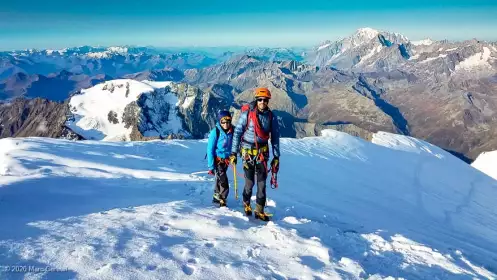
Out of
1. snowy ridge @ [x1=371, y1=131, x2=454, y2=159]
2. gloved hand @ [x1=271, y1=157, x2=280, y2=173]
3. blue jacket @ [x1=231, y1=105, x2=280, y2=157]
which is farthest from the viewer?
snowy ridge @ [x1=371, y1=131, x2=454, y2=159]

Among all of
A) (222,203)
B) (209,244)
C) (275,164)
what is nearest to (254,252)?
(209,244)

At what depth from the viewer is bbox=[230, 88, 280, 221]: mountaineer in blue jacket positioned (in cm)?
1293

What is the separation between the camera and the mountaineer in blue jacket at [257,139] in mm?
12930

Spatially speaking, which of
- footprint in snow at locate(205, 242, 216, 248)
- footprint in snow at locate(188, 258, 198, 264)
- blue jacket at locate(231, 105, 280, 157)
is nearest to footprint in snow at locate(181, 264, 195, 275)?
footprint in snow at locate(188, 258, 198, 264)

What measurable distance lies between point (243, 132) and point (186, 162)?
1423 centimetres

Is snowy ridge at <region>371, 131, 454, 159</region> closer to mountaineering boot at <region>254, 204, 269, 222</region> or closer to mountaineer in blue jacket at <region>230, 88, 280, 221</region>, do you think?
mountaineering boot at <region>254, 204, 269, 222</region>

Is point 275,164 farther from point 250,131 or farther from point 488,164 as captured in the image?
point 488,164

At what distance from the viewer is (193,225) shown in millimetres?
12406

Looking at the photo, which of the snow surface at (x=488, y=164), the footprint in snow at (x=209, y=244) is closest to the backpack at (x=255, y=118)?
the footprint in snow at (x=209, y=244)

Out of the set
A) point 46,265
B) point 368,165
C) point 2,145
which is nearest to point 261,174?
point 46,265

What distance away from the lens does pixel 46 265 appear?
8.57 meters

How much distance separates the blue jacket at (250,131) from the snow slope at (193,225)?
2.85 m

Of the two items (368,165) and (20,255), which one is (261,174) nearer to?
(20,255)

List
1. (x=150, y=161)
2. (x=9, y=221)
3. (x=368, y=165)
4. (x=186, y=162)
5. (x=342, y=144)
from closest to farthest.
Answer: (x=9, y=221), (x=150, y=161), (x=186, y=162), (x=368, y=165), (x=342, y=144)
